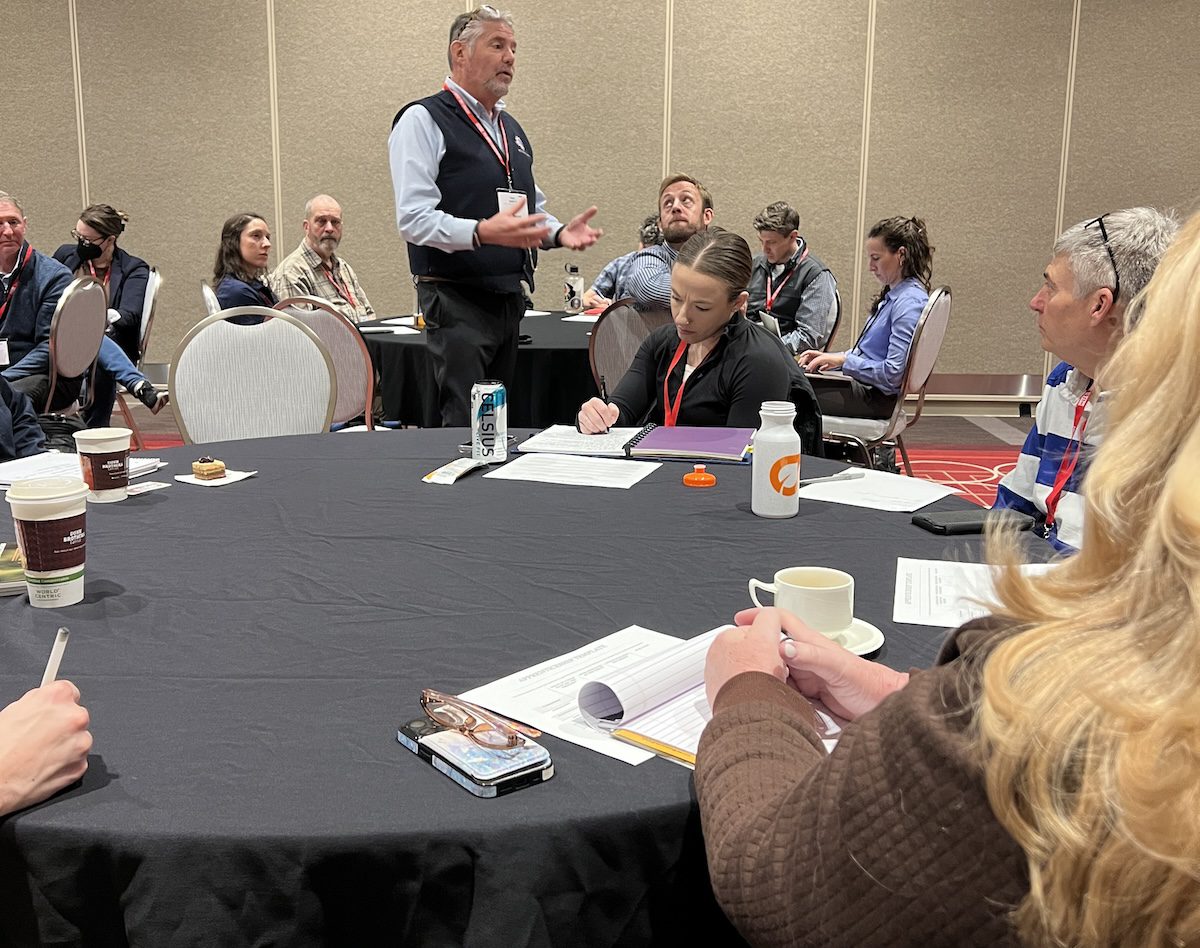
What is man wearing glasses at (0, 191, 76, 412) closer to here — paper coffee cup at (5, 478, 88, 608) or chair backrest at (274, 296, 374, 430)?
chair backrest at (274, 296, 374, 430)

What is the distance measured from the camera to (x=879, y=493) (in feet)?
6.53

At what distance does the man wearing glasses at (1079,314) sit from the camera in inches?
80.0

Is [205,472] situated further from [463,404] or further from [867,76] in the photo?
[867,76]

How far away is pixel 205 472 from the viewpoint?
2.05 meters

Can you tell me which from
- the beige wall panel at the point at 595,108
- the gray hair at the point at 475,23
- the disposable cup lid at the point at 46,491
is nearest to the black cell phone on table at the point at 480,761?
the disposable cup lid at the point at 46,491

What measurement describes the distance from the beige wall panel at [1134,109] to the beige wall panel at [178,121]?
19.2ft

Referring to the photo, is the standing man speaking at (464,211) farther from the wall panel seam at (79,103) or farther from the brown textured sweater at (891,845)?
the wall panel seam at (79,103)

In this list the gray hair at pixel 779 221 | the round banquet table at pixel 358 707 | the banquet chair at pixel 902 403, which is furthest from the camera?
the gray hair at pixel 779 221

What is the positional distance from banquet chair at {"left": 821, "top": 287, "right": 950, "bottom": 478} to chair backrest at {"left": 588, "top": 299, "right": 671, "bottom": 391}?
0.84 meters

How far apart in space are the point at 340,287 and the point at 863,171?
12.9 ft

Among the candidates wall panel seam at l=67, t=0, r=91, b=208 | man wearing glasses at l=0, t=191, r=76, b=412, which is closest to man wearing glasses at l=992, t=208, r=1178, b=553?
man wearing glasses at l=0, t=191, r=76, b=412

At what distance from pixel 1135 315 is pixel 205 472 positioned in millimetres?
1742

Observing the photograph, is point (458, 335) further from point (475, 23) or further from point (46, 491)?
point (46, 491)

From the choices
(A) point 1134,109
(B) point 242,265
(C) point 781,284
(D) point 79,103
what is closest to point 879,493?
(C) point 781,284
